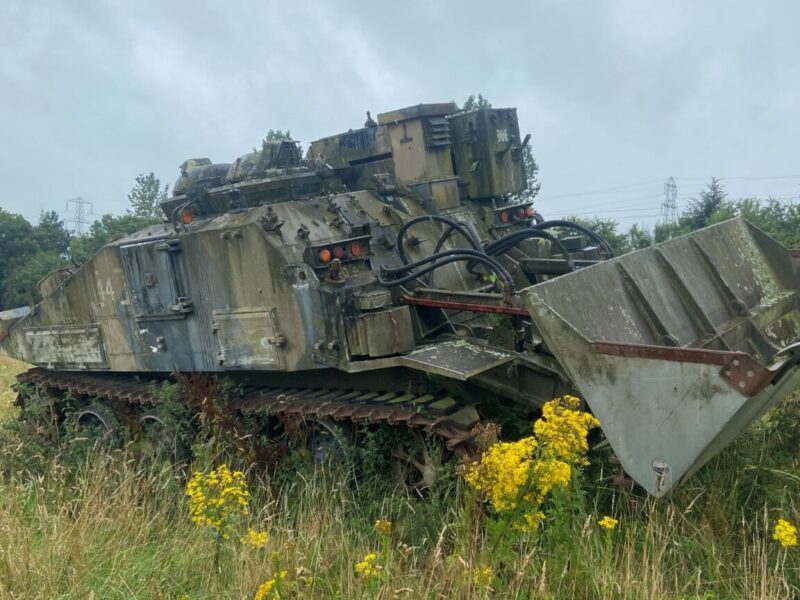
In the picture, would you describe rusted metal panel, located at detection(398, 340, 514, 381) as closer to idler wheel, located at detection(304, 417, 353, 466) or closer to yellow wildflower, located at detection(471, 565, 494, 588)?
idler wheel, located at detection(304, 417, 353, 466)

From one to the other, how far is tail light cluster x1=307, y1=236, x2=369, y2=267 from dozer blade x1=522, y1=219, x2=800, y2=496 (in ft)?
6.22

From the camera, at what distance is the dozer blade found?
419cm

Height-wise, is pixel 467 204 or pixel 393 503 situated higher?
pixel 467 204

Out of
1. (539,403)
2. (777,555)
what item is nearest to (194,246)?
(539,403)

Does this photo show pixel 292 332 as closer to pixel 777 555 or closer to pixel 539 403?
pixel 539 403

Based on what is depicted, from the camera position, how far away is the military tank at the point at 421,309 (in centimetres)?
453

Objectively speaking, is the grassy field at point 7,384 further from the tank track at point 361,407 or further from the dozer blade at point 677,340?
the dozer blade at point 677,340

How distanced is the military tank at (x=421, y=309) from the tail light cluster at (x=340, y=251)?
2 centimetres

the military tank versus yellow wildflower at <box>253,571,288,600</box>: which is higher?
the military tank

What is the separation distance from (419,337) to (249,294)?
57.6 inches

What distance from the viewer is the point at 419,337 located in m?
6.34

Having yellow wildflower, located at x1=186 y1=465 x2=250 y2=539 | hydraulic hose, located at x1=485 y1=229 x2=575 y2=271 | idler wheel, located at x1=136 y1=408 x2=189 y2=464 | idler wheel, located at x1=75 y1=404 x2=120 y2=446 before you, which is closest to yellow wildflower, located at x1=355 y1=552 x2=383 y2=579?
yellow wildflower, located at x1=186 y1=465 x2=250 y2=539

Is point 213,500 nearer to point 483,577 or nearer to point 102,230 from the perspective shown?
point 483,577

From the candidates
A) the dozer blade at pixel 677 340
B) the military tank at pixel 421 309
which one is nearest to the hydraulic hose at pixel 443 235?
the military tank at pixel 421 309
